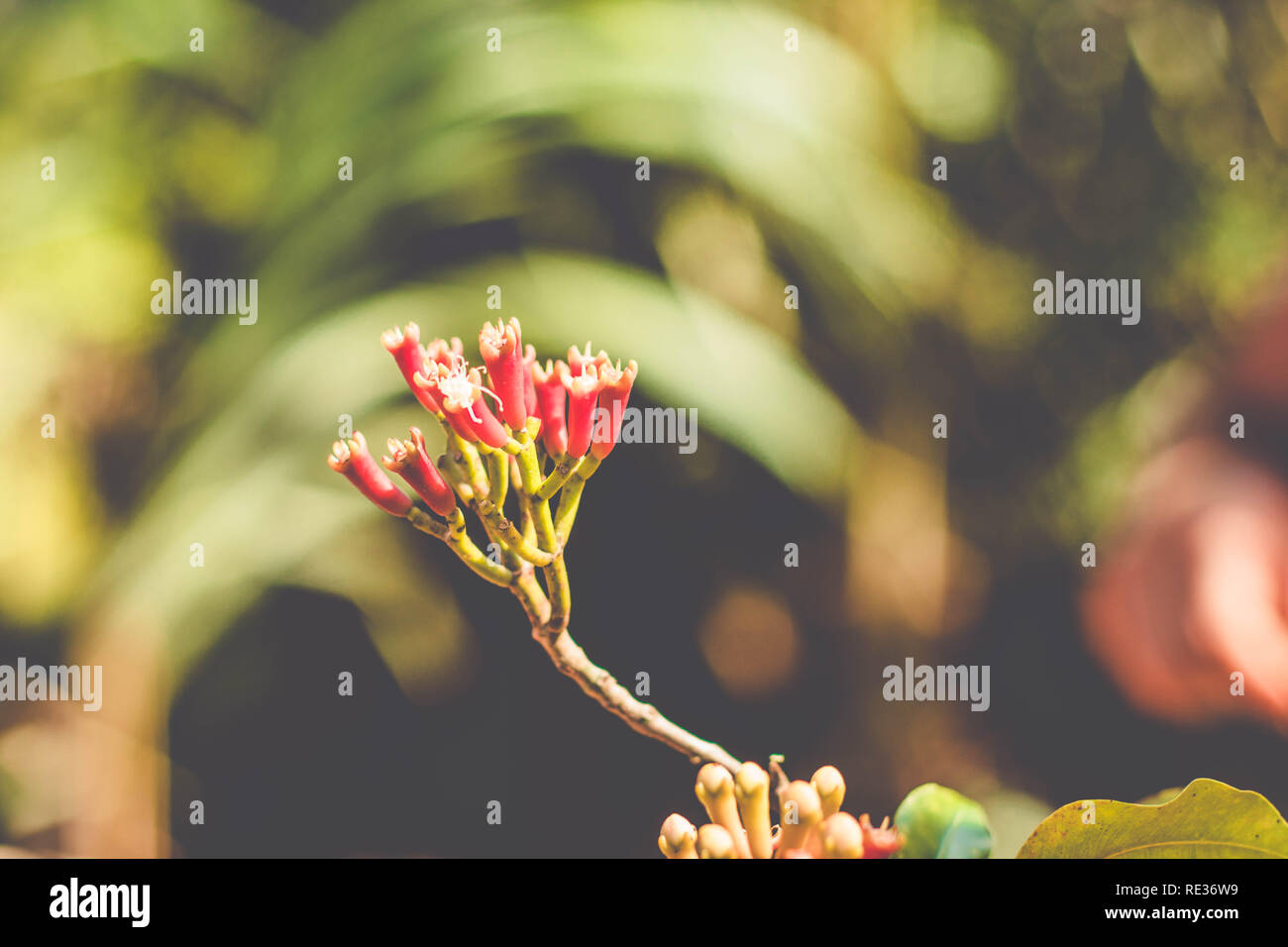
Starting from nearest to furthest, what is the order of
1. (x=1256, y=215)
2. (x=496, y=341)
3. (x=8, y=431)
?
(x=496, y=341) < (x=8, y=431) < (x=1256, y=215)

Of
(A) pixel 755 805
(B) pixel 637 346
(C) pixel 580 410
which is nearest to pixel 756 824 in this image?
(A) pixel 755 805

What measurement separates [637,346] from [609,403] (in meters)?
0.69

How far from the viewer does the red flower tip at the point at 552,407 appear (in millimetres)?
226

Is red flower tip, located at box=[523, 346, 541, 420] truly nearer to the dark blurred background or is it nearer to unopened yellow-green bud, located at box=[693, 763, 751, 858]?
unopened yellow-green bud, located at box=[693, 763, 751, 858]

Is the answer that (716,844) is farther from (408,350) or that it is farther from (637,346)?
(637,346)

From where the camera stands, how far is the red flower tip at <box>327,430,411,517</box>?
0.75 ft

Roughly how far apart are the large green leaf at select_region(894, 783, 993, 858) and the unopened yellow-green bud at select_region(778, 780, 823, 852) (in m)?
0.06

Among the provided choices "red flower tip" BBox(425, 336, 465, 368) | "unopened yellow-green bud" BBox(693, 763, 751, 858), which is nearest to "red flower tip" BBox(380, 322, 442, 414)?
"red flower tip" BBox(425, 336, 465, 368)

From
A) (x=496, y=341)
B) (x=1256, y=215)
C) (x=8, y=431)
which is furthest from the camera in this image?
(x=1256, y=215)
